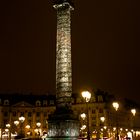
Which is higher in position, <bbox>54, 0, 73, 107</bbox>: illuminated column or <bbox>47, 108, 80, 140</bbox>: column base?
<bbox>54, 0, 73, 107</bbox>: illuminated column

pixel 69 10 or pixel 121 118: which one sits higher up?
pixel 69 10

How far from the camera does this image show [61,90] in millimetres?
26344

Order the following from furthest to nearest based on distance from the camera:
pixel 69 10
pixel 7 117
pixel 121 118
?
1. pixel 121 118
2. pixel 7 117
3. pixel 69 10

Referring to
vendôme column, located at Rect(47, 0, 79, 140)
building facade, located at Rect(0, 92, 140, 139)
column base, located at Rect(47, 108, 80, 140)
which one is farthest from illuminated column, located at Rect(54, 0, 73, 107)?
building facade, located at Rect(0, 92, 140, 139)

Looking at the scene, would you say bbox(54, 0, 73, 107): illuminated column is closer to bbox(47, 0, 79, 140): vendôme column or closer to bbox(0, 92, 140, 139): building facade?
bbox(47, 0, 79, 140): vendôme column

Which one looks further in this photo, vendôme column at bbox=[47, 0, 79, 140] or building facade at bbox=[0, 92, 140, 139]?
building facade at bbox=[0, 92, 140, 139]

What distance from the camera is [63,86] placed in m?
26.4

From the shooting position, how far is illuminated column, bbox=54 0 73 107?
26.3m

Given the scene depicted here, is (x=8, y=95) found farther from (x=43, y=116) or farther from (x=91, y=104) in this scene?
(x=91, y=104)

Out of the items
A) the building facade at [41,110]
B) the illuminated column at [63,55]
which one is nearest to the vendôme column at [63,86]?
the illuminated column at [63,55]

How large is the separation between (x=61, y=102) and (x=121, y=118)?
4972 cm

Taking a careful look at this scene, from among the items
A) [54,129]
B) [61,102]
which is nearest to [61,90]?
[61,102]

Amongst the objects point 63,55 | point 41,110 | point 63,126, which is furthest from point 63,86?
Answer: point 41,110

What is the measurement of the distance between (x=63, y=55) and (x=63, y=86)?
7.91ft
